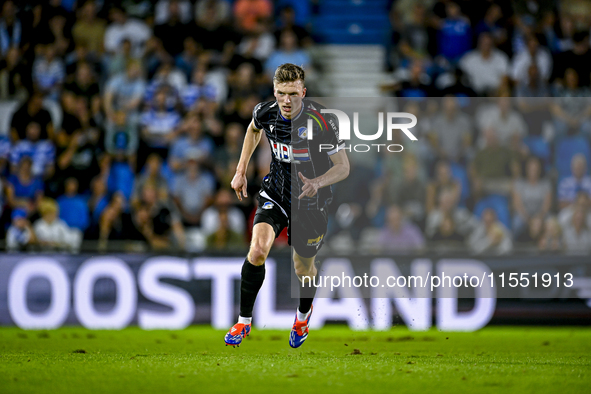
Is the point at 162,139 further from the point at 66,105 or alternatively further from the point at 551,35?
the point at 551,35

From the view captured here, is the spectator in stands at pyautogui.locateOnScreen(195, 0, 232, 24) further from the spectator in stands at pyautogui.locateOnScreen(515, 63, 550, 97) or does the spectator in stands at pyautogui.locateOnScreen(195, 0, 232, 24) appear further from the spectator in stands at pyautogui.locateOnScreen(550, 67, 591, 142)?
the spectator in stands at pyautogui.locateOnScreen(550, 67, 591, 142)

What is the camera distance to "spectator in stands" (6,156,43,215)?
11.3m

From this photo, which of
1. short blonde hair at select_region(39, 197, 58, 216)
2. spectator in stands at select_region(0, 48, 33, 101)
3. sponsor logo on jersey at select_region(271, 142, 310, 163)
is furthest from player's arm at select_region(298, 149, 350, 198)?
spectator in stands at select_region(0, 48, 33, 101)

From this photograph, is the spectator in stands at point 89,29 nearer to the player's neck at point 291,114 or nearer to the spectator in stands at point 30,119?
the spectator in stands at point 30,119

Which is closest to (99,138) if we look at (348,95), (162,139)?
(162,139)

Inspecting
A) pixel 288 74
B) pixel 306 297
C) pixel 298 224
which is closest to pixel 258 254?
pixel 298 224

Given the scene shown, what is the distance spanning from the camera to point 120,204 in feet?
35.0

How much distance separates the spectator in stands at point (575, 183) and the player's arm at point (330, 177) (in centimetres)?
471

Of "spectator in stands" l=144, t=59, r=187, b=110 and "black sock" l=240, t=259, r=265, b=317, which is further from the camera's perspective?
"spectator in stands" l=144, t=59, r=187, b=110

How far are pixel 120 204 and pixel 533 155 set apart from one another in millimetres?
5700

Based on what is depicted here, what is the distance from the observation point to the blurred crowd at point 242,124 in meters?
10.1

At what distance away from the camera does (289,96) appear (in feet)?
21.4

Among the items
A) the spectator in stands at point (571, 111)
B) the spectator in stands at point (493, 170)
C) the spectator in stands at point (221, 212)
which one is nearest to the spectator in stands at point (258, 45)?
the spectator in stands at point (221, 212)

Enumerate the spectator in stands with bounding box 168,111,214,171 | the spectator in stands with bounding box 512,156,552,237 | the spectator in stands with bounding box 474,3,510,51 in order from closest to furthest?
the spectator in stands with bounding box 512,156,552,237 < the spectator in stands with bounding box 168,111,214,171 < the spectator in stands with bounding box 474,3,510,51
